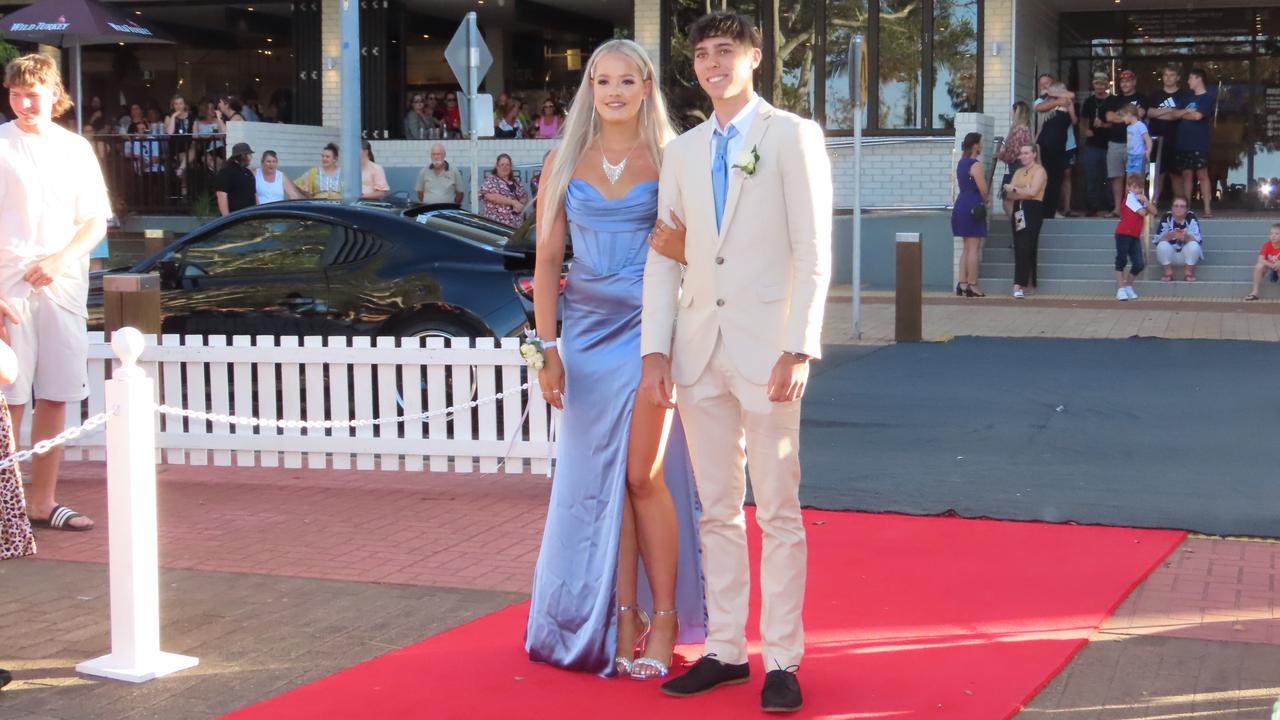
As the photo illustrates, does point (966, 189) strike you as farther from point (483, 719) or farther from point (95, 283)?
point (483, 719)

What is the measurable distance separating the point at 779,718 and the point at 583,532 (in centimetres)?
90

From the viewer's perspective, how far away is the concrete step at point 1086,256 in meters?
18.7

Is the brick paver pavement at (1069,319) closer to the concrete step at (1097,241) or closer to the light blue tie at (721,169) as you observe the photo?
the concrete step at (1097,241)

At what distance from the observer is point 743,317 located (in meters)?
4.34

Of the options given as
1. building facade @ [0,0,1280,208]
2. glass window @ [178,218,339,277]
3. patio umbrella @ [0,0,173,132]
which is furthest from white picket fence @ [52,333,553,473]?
building facade @ [0,0,1280,208]

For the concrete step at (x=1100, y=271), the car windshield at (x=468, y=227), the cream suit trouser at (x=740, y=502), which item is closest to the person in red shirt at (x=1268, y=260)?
the concrete step at (x=1100, y=271)

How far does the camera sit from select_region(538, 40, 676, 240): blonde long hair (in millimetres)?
4793

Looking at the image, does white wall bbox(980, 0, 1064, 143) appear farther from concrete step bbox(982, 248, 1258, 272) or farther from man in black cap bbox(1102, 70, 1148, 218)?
concrete step bbox(982, 248, 1258, 272)

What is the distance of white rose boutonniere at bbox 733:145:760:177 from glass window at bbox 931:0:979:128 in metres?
18.9

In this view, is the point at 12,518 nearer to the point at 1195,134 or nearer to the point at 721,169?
the point at 721,169

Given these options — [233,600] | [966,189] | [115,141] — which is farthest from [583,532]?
[115,141]

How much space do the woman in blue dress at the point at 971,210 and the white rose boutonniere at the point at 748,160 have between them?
14.5m

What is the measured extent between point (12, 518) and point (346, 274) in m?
3.79

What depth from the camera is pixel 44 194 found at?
6961 mm
